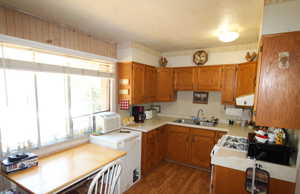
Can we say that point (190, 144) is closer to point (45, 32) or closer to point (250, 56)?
point (250, 56)

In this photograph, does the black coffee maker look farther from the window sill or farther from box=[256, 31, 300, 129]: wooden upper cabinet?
box=[256, 31, 300, 129]: wooden upper cabinet

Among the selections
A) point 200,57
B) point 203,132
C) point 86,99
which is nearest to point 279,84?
point 203,132

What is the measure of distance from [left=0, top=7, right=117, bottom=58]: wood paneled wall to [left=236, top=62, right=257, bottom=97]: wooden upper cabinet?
100 inches

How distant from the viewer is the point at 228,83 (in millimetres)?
2893

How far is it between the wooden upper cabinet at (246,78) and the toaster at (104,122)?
2.31m

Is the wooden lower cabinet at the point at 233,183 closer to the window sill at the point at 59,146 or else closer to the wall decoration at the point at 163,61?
the window sill at the point at 59,146

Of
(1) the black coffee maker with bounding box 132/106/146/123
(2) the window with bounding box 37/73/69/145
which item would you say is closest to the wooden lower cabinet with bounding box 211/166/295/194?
(1) the black coffee maker with bounding box 132/106/146/123

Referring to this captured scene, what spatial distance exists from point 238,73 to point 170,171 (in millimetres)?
2340

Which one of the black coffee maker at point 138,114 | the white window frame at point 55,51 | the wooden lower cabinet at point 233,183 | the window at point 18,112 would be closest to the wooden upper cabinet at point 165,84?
the black coffee maker at point 138,114

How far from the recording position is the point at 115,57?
291 centimetres

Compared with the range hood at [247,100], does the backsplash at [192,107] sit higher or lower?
lower

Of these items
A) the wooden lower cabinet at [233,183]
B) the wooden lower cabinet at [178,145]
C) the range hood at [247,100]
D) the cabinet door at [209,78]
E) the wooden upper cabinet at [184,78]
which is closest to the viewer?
the wooden lower cabinet at [233,183]

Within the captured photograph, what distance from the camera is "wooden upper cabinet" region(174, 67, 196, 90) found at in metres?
3.30

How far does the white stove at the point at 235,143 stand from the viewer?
187 cm
